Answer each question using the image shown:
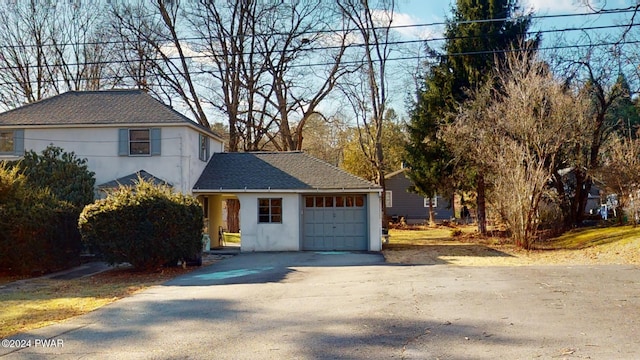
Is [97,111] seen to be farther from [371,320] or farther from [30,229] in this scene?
[371,320]

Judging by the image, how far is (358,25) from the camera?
3259cm

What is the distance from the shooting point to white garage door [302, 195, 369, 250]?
22.1 metres

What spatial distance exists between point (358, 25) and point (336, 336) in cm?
2790

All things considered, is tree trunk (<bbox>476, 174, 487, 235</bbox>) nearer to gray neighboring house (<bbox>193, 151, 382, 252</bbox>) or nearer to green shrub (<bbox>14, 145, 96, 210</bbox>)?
gray neighboring house (<bbox>193, 151, 382, 252</bbox>)

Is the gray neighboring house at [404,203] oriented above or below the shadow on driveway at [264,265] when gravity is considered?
above

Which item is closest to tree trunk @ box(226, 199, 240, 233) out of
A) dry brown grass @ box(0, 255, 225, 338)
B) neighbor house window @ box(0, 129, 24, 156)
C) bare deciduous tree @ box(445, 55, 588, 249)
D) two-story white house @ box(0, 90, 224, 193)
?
two-story white house @ box(0, 90, 224, 193)

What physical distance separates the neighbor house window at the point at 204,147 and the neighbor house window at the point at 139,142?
2212 millimetres

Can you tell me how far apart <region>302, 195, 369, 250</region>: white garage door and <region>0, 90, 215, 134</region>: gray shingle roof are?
20.4 ft

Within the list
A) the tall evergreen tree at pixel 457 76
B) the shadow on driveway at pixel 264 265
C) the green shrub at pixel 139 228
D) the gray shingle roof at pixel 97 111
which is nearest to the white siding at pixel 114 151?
the gray shingle roof at pixel 97 111

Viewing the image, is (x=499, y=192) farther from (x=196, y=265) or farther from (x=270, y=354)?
(x=270, y=354)

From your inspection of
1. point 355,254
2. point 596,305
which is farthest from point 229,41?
point 596,305

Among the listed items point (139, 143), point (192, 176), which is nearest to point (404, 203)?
point (192, 176)

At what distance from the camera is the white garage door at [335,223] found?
22.1 m

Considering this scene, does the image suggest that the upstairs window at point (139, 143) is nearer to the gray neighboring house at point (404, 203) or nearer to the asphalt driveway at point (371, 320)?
the asphalt driveway at point (371, 320)
